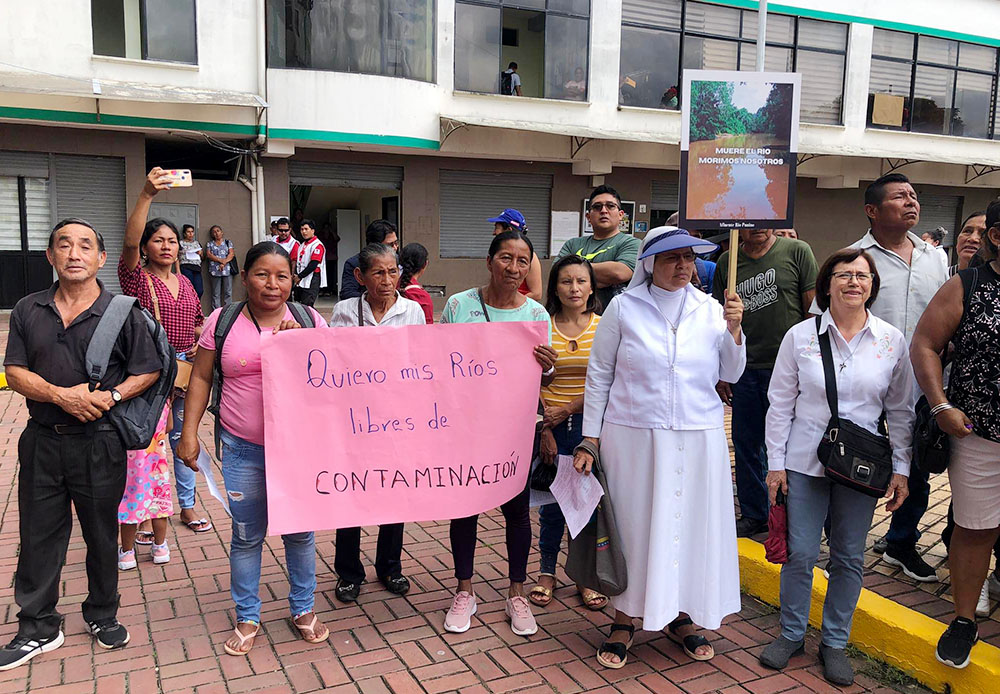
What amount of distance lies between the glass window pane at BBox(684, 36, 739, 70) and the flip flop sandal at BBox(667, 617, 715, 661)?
696 inches

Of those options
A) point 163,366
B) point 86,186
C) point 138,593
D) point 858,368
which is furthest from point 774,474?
point 86,186

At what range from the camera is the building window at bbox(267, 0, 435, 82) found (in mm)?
15281

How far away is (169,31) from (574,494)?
14633 millimetres

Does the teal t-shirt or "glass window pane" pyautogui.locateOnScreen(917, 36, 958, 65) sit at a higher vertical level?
A: "glass window pane" pyautogui.locateOnScreen(917, 36, 958, 65)

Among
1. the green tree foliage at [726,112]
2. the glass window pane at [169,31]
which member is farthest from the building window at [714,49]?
the green tree foliage at [726,112]

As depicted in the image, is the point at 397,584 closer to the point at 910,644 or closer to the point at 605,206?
the point at 910,644

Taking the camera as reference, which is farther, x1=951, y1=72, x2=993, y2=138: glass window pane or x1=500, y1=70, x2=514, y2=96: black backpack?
x1=951, y1=72, x2=993, y2=138: glass window pane

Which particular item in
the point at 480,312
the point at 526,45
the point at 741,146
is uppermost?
the point at 526,45

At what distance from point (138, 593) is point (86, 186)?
1319 cm

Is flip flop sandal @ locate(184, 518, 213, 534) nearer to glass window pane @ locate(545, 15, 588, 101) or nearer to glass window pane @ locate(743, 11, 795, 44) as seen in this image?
glass window pane @ locate(545, 15, 588, 101)

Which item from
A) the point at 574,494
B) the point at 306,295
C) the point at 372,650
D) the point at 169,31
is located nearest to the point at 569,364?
the point at 574,494

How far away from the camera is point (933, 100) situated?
22.2m

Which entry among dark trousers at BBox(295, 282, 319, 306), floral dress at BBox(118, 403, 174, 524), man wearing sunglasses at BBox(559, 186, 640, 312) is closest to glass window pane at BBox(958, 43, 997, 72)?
dark trousers at BBox(295, 282, 319, 306)

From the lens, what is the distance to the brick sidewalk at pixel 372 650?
11.4 ft
